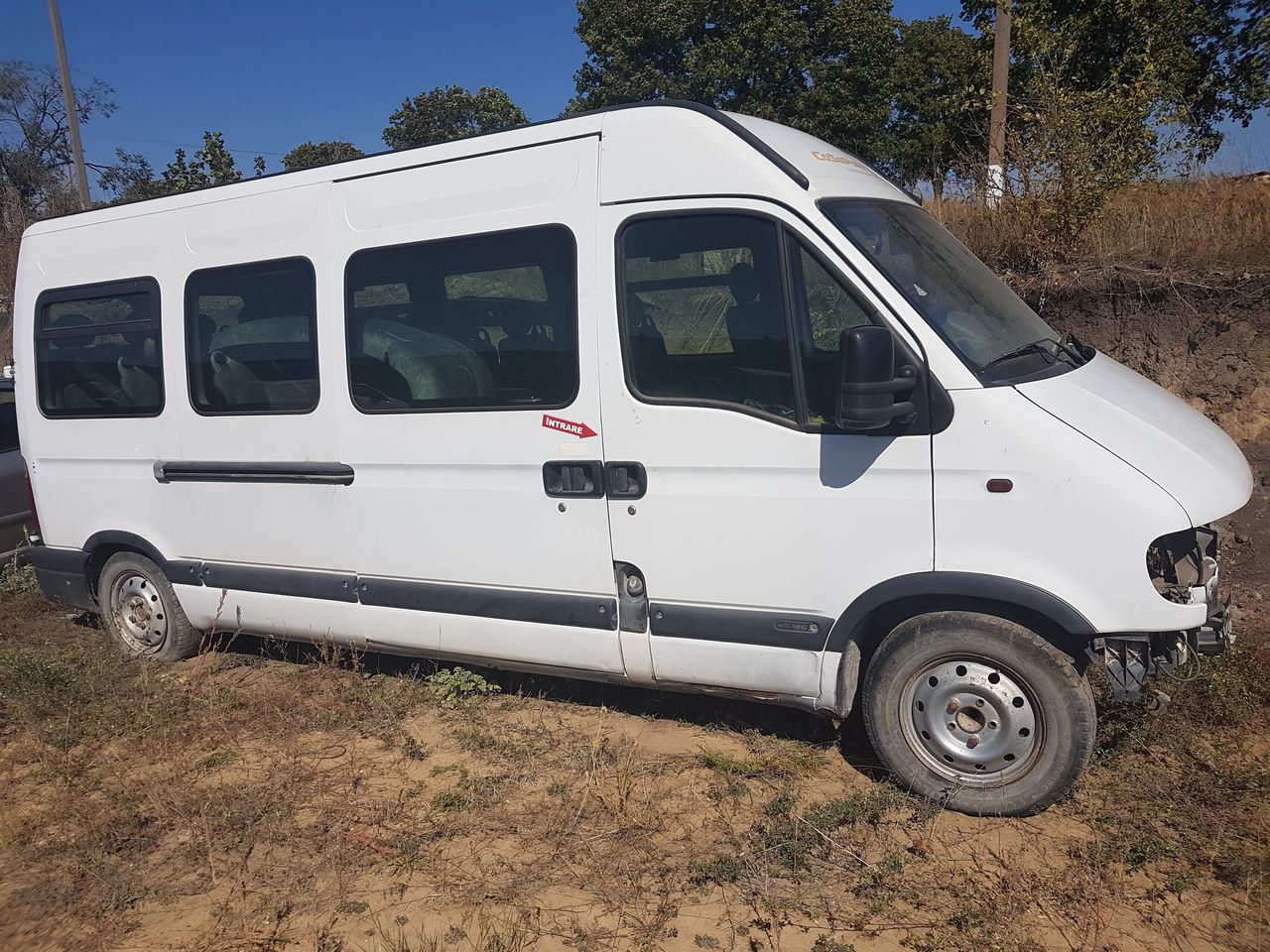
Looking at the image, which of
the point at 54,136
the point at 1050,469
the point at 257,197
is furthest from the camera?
the point at 54,136

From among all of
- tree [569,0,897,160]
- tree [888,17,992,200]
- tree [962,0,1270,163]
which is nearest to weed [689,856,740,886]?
tree [962,0,1270,163]

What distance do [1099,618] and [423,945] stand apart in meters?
2.62

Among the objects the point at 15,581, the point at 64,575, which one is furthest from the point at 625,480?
the point at 15,581

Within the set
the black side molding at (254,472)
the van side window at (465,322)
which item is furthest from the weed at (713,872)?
the black side molding at (254,472)

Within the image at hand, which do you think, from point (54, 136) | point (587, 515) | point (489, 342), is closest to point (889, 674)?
point (587, 515)

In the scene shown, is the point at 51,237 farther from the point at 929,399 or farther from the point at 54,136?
the point at 54,136

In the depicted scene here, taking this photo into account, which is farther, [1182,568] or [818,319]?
[818,319]

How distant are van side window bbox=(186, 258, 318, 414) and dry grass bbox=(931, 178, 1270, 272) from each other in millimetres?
6138

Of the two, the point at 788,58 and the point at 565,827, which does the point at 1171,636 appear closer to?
the point at 565,827

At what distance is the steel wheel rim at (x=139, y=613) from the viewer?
604cm

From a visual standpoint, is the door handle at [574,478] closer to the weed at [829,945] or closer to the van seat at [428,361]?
the van seat at [428,361]

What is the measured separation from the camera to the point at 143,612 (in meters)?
6.13

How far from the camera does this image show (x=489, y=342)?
15.0ft

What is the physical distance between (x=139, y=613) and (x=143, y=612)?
0.05m
